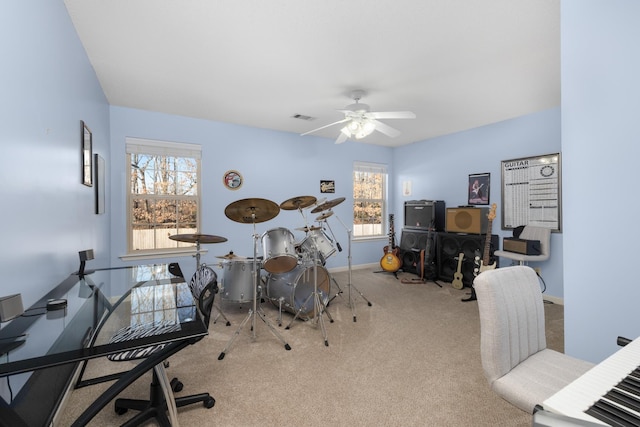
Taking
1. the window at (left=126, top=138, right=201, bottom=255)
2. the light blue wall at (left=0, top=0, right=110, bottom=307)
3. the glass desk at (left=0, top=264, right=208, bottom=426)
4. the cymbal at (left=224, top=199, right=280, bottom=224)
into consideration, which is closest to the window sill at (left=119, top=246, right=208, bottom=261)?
the window at (left=126, top=138, right=201, bottom=255)

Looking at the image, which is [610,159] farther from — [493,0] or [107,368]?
[107,368]

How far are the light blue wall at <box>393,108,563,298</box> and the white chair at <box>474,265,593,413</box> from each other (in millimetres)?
3123

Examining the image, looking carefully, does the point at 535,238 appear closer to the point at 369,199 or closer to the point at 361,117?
the point at 361,117

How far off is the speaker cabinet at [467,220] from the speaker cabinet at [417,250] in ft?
1.24

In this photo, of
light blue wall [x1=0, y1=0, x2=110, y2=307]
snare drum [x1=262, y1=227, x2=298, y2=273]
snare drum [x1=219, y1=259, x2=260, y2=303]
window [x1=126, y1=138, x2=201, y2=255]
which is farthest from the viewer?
window [x1=126, y1=138, x2=201, y2=255]

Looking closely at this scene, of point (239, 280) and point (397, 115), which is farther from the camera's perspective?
point (239, 280)

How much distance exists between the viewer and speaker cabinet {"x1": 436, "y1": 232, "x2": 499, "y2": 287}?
4.32m

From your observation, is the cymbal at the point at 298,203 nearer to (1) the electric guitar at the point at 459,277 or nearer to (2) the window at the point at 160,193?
(2) the window at the point at 160,193

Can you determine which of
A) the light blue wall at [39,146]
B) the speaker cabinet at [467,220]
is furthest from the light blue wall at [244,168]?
the speaker cabinet at [467,220]

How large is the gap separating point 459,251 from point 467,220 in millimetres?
507

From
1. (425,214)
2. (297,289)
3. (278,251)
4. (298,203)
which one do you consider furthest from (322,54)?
(425,214)

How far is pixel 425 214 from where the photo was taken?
5227mm

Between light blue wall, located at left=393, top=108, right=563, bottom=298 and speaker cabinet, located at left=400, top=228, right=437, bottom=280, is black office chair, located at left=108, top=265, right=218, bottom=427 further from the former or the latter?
light blue wall, located at left=393, top=108, right=563, bottom=298

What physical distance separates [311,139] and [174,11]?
136 inches
